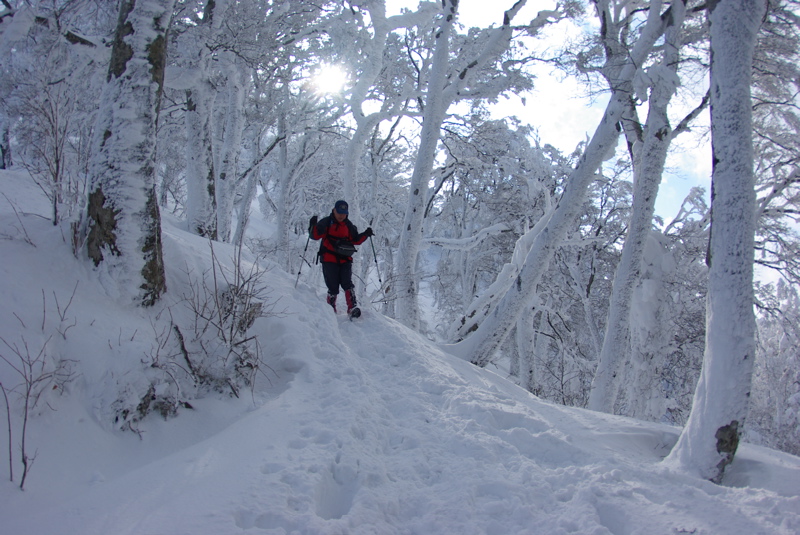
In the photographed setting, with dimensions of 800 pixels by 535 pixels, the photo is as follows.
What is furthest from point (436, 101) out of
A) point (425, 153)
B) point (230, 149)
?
point (230, 149)

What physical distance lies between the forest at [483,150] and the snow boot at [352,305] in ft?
2.50

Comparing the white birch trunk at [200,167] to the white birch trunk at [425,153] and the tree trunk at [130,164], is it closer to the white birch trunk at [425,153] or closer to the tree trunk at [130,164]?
the tree trunk at [130,164]

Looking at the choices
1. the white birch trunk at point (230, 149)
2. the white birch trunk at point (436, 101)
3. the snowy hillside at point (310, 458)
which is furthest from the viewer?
the white birch trunk at point (230, 149)

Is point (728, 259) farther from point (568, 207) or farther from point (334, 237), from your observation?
point (334, 237)

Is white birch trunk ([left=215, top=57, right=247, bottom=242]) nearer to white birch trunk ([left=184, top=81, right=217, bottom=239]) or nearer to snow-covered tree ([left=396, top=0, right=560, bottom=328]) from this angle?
white birch trunk ([left=184, top=81, right=217, bottom=239])

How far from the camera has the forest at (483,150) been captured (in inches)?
107

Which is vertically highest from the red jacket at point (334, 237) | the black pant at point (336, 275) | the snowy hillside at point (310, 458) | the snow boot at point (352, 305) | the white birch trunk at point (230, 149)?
the white birch trunk at point (230, 149)

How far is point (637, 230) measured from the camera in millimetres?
5641

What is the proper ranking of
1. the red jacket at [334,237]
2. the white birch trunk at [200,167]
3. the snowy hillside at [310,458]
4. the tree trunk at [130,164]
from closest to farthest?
the snowy hillside at [310,458], the tree trunk at [130,164], the red jacket at [334,237], the white birch trunk at [200,167]

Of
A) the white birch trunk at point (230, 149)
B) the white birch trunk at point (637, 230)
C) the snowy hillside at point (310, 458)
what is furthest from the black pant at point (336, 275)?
the white birch trunk at point (637, 230)

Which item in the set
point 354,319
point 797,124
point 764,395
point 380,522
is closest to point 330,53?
point 354,319

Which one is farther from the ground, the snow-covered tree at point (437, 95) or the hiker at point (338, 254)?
the snow-covered tree at point (437, 95)

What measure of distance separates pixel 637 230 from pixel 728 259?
3.31 metres

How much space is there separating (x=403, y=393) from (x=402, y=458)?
3.32 feet
